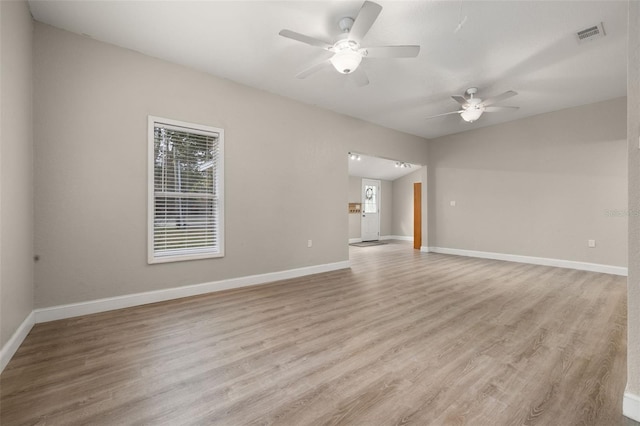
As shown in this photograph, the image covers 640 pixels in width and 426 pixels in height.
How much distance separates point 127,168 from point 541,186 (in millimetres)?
7038

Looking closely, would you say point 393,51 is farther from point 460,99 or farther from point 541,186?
point 541,186

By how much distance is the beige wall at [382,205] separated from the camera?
9750mm

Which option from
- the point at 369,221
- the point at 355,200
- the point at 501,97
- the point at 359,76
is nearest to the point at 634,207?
the point at 359,76

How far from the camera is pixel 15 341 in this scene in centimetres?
216

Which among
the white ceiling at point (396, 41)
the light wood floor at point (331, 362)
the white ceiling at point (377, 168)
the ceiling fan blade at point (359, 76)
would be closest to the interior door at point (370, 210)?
the white ceiling at point (377, 168)

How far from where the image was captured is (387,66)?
360 cm

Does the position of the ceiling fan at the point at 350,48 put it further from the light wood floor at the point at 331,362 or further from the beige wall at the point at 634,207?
the light wood floor at the point at 331,362

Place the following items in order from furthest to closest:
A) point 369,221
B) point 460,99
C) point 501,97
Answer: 1. point 369,221
2. point 460,99
3. point 501,97

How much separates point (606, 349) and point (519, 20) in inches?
119

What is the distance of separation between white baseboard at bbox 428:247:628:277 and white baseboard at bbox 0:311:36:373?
740cm

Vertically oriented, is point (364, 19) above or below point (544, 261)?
above

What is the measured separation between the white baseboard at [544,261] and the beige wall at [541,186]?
0.07m

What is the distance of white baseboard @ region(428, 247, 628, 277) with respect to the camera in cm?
477

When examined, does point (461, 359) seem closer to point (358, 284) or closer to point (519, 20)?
point (358, 284)
